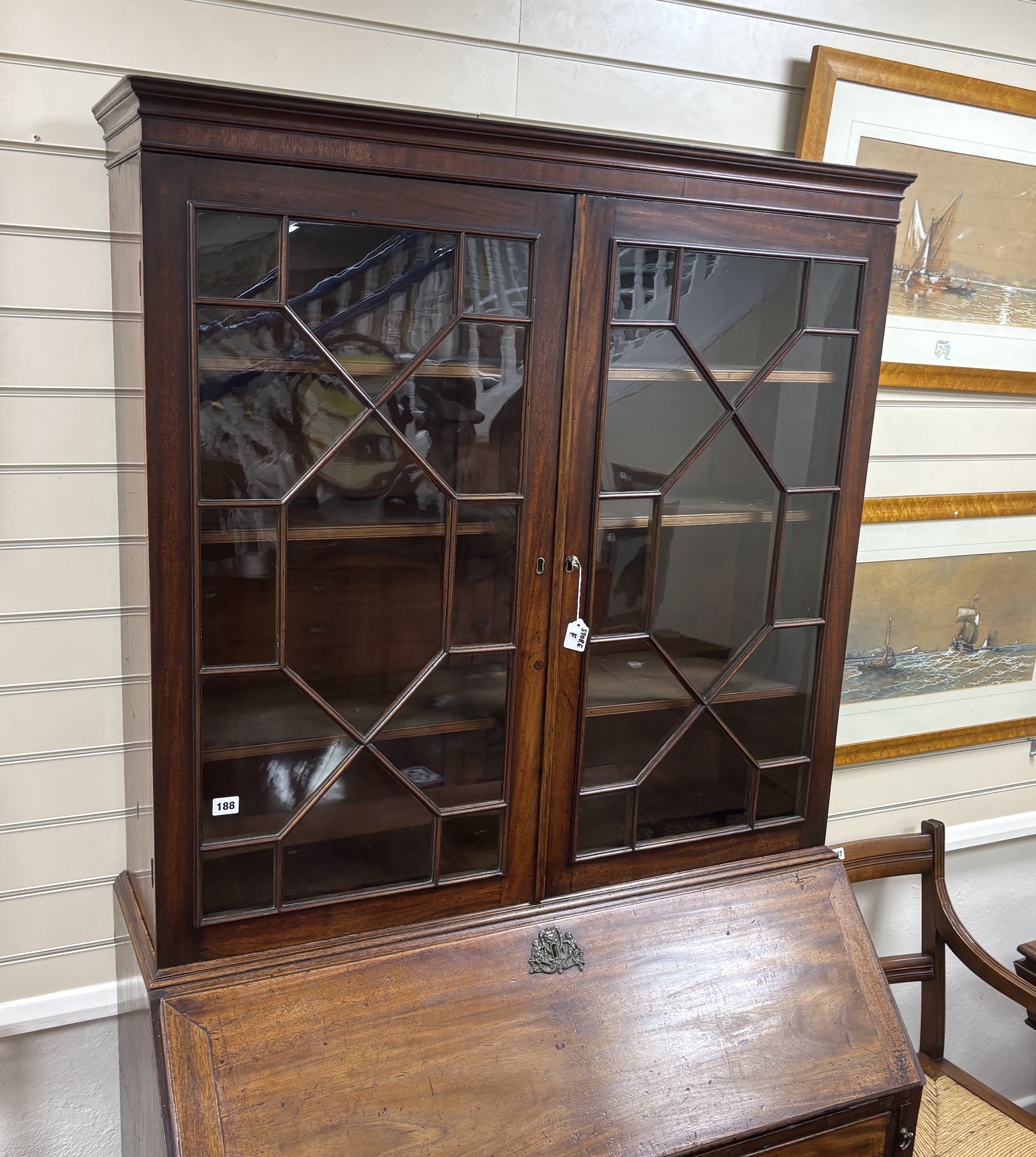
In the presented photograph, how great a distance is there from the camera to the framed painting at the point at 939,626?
206cm

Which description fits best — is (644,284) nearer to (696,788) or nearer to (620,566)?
(620,566)

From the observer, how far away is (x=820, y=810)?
1649 millimetres

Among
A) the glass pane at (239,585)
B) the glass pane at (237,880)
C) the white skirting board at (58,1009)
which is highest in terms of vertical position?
the glass pane at (239,585)

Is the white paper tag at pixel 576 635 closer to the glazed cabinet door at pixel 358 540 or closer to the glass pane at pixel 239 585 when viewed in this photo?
the glazed cabinet door at pixel 358 540

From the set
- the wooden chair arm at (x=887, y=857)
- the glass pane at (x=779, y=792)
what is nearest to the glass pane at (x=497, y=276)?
the glass pane at (x=779, y=792)

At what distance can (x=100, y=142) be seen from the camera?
136 cm

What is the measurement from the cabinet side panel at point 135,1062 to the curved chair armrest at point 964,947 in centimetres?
156

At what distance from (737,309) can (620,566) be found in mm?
403

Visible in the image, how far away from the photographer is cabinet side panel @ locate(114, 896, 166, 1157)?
4.14 ft

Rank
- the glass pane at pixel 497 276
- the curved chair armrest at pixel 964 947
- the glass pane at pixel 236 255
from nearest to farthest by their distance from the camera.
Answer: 1. the glass pane at pixel 236 255
2. the glass pane at pixel 497 276
3. the curved chair armrest at pixel 964 947

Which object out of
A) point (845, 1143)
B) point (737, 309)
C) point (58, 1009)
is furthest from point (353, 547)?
point (845, 1143)

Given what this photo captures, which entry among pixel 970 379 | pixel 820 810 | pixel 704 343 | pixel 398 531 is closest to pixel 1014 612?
pixel 970 379

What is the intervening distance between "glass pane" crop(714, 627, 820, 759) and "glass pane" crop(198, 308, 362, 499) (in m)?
0.75

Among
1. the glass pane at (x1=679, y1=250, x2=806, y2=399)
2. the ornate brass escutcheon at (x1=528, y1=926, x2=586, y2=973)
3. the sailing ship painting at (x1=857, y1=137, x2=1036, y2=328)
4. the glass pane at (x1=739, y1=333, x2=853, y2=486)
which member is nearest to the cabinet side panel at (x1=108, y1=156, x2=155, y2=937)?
the ornate brass escutcheon at (x1=528, y1=926, x2=586, y2=973)
